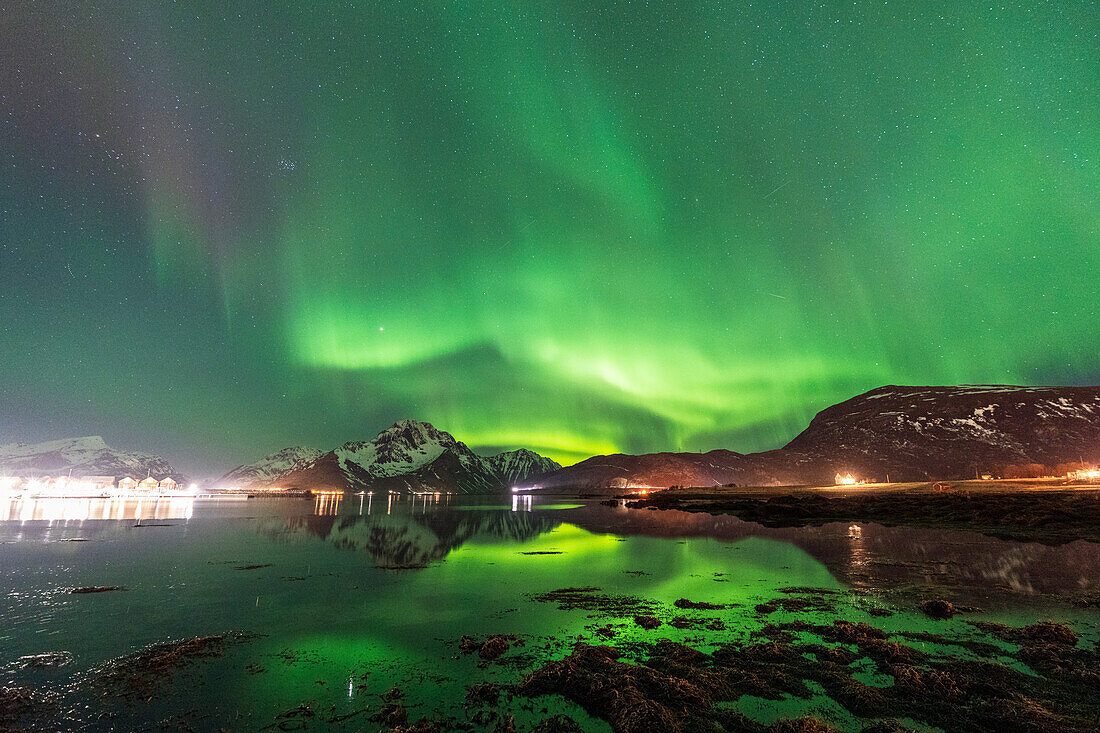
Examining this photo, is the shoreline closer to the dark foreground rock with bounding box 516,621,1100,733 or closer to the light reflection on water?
the dark foreground rock with bounding box 516,621,1100,733

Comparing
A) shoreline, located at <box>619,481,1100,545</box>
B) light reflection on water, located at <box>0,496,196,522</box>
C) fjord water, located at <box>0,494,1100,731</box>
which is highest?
light reflection on water, located at <box>0,496,196,522</box>

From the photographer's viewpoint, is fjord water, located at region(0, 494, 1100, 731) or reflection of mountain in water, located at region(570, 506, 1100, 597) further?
reflection of mountain in water, located at region(570, 506, 1100, 597)

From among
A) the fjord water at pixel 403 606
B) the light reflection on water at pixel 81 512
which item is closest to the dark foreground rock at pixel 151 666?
the fjord water at pixel 403 606

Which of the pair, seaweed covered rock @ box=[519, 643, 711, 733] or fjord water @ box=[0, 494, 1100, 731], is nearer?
seaweed covered rock @ box=[519, 643, 711, 733]

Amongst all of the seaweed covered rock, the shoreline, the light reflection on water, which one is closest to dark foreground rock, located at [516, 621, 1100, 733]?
the seaweed covered rock

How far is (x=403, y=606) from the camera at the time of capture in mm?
23078

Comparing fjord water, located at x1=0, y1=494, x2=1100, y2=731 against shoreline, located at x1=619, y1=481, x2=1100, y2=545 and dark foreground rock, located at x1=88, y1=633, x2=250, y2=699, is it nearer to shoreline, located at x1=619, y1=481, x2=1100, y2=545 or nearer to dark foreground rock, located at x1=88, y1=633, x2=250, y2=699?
dark foreground rock, located at x1=88, y1=633, x2=250, y2=699

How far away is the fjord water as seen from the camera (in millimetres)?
12688

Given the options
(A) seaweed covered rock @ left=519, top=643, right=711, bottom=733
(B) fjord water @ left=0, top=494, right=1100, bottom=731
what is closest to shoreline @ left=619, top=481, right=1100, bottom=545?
(B) fjord water @ left=0, top=494, right=1100, bottom=731

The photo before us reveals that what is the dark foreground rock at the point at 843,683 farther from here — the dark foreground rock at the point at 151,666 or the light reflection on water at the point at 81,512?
the light reflection on water at the point at 81,512

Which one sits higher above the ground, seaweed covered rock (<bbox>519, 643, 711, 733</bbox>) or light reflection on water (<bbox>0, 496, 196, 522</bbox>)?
light reflection on water (<bbox>0, 496, 196, 522</bbox>)

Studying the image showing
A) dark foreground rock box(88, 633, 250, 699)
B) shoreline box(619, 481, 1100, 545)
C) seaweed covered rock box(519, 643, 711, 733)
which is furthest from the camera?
shoreline box(619, 481, 1100, 545)

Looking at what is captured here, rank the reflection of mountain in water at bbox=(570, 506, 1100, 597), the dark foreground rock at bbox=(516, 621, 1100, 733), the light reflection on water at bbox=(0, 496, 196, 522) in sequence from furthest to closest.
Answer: the light reflection on water at bbox=(0, 496, 196, 522)
the reflection of mountain in water at bbox=(570, 506, 1100, 597)
the dark foreground rock at bbox=(516, 621, 1100, 733)

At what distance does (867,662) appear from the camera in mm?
14570
